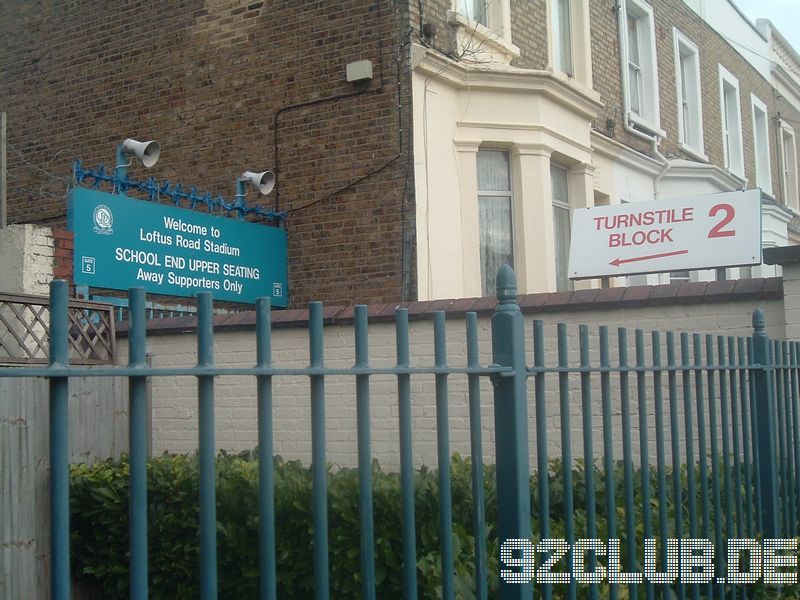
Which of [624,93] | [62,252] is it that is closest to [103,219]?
[62,252]

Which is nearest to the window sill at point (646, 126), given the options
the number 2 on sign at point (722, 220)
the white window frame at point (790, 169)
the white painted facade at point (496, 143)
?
the white painted facade at point (496, 143)

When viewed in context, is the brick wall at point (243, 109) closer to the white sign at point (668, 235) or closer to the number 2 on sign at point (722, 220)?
the white sign at point (668, 235)

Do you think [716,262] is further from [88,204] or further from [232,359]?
[88,204]

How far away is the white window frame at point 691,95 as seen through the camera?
60.2ft

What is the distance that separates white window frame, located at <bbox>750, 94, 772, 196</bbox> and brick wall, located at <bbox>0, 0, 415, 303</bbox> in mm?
13709

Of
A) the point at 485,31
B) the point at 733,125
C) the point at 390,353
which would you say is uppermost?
the point at 733,125

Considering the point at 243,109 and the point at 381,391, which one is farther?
the point at 243,109

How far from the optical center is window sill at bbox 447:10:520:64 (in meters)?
11.6

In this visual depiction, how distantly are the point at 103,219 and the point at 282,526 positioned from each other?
475 centimetres

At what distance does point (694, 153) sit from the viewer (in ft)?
59.6

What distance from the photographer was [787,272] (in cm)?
673

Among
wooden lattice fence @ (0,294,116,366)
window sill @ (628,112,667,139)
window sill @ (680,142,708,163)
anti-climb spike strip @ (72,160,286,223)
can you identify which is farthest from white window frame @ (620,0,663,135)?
wooden lattice fence @ (0,294,116,366)

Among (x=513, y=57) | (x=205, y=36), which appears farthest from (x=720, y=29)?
(x=205, y=36)

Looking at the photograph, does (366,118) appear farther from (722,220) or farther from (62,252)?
(722,220)
